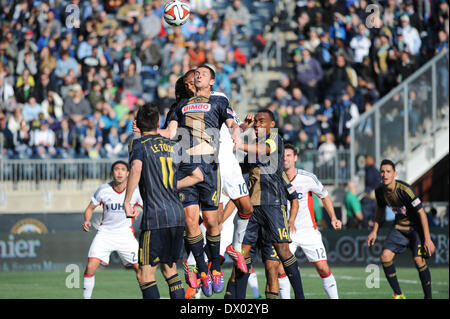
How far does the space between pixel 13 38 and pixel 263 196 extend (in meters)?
15.3

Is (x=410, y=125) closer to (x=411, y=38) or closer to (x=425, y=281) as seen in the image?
(x=411, y=38)

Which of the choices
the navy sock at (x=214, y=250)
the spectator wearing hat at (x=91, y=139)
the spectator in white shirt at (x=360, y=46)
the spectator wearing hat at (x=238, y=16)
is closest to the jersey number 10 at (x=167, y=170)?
the navy sock at (x=214, y=250)

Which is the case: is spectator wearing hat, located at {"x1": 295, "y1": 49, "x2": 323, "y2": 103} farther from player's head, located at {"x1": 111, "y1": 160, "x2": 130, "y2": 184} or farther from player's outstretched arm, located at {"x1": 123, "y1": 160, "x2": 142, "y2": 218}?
player's outstretched arm, located at {"x1": 123, "y1": 160, "x2": 142, "y2": 218}

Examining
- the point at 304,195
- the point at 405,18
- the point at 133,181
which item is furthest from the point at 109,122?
the point at 133,181

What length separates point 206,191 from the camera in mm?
10586

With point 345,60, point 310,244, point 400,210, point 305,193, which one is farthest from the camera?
point 345,60

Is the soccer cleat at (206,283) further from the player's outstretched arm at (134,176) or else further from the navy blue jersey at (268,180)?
the player's outstretched arm at (134,176)

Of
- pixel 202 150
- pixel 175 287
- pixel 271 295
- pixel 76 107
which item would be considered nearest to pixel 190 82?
pixel 202 150

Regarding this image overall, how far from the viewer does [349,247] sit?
20.0 metres

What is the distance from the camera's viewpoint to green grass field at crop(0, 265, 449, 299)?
15156 millimetres

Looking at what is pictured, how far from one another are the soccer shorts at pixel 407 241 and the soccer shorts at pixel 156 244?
5577 millimetres

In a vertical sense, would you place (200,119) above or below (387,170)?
above

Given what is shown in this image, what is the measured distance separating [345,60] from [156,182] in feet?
48.0
